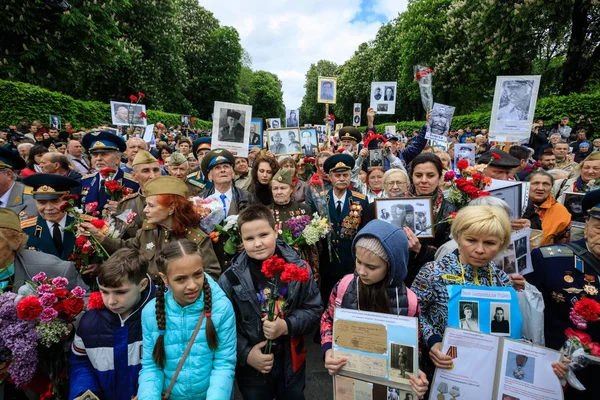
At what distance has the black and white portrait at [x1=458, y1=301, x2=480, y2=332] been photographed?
2092mm

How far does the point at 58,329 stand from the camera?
7.00ft

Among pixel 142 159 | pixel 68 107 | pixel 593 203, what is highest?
pixel 68 107

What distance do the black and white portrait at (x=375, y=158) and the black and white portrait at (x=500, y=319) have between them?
430cm

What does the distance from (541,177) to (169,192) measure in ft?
14.4

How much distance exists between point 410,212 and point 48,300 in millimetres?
3216

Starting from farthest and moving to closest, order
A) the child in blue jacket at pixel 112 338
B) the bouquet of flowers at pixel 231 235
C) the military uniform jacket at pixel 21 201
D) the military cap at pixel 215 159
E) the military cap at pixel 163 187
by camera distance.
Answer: the military cap at pixel 215 159, the military uniform jacket at pixel 21 201, the bouquet of flowers at pixel 231 235, the military cap at pixel 163 187, the child in blue jacket at pixel 112 338

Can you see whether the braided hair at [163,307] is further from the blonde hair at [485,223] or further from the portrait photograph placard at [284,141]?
the portrait photograph placard at [284,141]

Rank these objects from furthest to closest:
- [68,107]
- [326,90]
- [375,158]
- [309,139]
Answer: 1. [68,107]
2. [326,90]
3. [309,139]
4. [375,158]

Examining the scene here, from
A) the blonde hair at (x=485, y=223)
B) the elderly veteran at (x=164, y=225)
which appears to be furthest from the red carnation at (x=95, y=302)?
the blonde hair at (x=485, y=223)

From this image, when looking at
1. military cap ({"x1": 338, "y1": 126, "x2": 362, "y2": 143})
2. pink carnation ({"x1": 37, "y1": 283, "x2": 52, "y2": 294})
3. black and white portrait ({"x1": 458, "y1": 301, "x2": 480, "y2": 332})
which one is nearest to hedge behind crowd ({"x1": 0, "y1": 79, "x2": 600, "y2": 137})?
military cap ({"x1": 338, "y1": 126, "x2": 362, "y2": 143})

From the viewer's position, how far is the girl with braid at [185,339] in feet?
6.96

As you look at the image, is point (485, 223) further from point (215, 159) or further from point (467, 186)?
point (215, 159)

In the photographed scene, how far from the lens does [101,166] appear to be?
4.78m

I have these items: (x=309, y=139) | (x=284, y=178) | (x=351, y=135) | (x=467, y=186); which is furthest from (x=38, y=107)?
(x=467, y=186)
